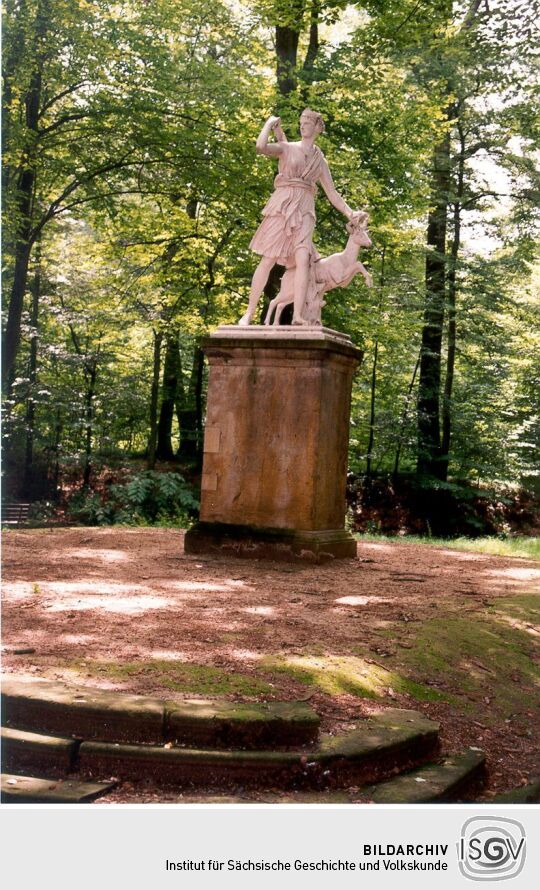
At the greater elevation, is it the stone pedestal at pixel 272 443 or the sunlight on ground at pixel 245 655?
the stone pedestal at pixel 272 443

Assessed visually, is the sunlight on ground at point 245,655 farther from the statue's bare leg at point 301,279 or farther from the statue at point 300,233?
the statue's bare leg at point 301,279

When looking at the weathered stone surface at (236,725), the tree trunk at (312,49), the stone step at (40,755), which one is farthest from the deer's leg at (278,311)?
the tree trunk at (312,49)

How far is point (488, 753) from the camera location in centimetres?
460

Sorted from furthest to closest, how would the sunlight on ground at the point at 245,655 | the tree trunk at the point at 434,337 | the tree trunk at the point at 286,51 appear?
the tree trunk at the point at 434,337 < the tree trunk at the point at 286,51 < the sunlight on ground at the point at 245,655

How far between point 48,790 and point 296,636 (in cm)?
244

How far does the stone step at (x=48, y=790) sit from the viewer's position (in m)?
3.23

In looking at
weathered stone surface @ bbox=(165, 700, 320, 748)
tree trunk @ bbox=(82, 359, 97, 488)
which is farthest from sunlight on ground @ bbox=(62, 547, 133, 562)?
tree trunk @ bbox=(82, 359, 97, 488)

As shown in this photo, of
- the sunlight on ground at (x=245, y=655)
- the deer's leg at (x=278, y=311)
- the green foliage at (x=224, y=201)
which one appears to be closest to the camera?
the sunlight on ground at (x=245, y=655)

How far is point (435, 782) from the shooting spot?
3883 mm

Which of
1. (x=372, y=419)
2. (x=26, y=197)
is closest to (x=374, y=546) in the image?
(x=26, y=197)

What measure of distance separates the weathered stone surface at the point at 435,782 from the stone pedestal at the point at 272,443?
14.1 feet

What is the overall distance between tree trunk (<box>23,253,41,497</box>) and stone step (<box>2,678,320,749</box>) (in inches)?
522

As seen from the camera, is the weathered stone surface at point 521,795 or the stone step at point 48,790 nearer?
the stone step at point 48,790

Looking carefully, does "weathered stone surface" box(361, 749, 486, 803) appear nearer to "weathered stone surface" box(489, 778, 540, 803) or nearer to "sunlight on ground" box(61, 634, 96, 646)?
"weathered stone surface" box(489, 778, 540, 803)
